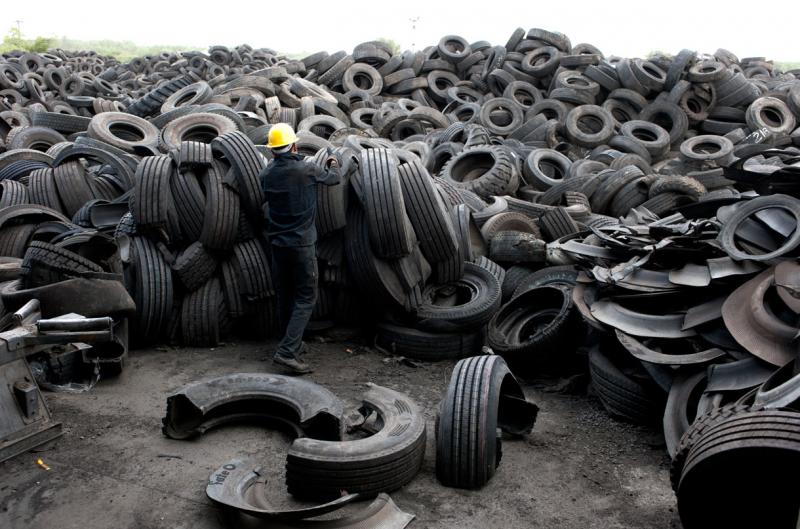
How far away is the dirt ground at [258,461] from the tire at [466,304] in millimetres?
799

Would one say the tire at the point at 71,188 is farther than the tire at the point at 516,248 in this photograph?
Yes

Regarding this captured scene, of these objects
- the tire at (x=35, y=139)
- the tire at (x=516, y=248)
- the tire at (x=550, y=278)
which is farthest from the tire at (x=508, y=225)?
the tire at (x=35, y=139)

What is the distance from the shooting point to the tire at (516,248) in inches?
255

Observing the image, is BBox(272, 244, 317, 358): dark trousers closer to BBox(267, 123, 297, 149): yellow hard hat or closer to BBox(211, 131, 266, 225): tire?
BBox(211, 131, 266, 225): tire

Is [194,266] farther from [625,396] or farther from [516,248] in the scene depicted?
[625,396]

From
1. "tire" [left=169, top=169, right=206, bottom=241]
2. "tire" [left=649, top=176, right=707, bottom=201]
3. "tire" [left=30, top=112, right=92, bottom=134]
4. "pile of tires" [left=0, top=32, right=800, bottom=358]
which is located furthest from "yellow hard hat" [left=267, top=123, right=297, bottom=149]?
"tire" [left=30, top=112, right=92, bottom=134]

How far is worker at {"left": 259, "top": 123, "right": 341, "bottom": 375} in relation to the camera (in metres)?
5.04

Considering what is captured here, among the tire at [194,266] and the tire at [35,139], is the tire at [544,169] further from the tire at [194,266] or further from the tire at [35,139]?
the tire at [35,139]

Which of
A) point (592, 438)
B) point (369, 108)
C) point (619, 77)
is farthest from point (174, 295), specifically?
point (619, 77)

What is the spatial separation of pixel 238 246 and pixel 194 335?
0.88 meters

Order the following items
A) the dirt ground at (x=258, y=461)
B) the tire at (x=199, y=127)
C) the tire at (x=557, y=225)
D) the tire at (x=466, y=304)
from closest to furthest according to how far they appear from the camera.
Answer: the dirt ground at (x=258, y=461) < the tire at (x=466, y=304) < the tire at (x=557, y=225) < the tire at (x=199, y=127)

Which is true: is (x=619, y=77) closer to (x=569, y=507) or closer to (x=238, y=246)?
(x=238, y=246)

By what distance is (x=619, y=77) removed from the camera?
13.3 m

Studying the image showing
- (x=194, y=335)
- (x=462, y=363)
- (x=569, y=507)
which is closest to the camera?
(x=569, y=507)
